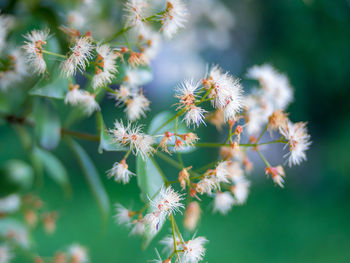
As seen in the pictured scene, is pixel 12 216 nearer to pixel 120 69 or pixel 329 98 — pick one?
pixel 120 69

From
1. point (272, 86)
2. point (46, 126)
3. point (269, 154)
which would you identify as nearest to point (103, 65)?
point (46, 126)

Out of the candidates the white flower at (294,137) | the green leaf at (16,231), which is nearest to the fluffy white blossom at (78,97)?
the white flower at (294,137)

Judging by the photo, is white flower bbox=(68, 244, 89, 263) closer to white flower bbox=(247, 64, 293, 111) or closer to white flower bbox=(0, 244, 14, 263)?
white flower bbox=(0, 244, 14, 263)

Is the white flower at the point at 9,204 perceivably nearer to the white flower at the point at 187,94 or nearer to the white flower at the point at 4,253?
the white flower at the point at 4,253

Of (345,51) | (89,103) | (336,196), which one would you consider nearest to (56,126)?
(89,103)

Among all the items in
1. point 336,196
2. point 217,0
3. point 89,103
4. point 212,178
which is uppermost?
point 217,0

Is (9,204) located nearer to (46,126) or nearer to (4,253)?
(4,253)
